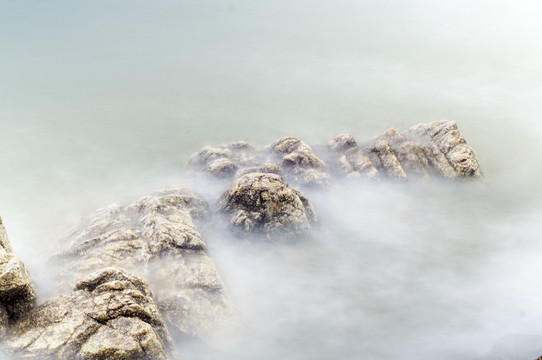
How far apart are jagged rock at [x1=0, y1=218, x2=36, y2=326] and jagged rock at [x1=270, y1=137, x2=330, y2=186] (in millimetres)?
17044

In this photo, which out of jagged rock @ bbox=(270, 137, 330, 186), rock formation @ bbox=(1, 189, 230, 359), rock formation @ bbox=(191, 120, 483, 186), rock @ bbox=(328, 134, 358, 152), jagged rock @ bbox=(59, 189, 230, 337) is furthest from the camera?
rock @ bbox=(328, 134, 358, 152)

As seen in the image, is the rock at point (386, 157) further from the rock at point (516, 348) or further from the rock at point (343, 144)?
the rock at point (516, 348)

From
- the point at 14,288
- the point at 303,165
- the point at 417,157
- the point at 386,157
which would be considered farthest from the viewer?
the point at 386,157

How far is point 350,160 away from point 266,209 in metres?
10.4

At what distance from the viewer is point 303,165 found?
27.1 m

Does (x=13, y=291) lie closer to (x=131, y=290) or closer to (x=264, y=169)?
(x=131, y=290)

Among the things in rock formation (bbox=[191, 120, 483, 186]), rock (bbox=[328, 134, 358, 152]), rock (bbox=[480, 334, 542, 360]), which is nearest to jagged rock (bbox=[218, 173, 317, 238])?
rock formation (bbox=[191, 120, 483, 186])

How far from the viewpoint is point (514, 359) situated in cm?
1462

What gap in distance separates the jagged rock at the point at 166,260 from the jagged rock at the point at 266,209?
8.65ft

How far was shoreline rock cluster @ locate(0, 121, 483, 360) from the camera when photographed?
459 inches

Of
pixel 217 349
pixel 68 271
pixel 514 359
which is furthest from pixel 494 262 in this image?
pixel 68 271

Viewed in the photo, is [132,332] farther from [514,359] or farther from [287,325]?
[514,359]

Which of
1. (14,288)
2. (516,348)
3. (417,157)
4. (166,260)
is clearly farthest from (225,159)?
(516,348)

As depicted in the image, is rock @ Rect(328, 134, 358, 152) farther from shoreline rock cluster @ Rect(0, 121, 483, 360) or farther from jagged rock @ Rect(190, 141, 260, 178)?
jagged rock @ Rect(190, 141, 260, 178)
